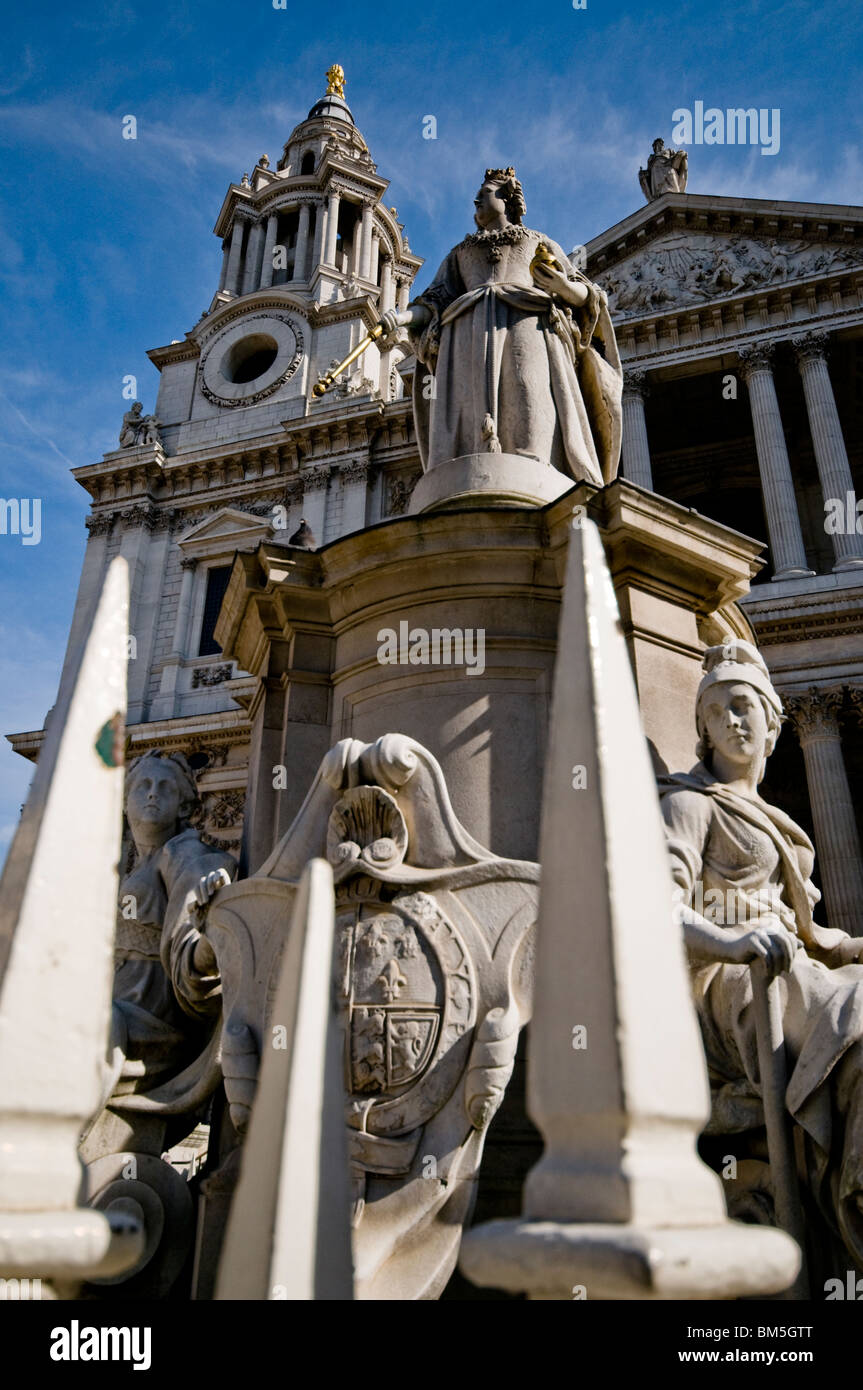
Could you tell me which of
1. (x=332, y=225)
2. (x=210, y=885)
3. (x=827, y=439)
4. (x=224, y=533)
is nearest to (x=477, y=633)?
(x=210, y=885)

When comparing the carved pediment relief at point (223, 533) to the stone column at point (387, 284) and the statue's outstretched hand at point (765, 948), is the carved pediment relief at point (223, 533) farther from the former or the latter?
the statue's outstretched hand at point (765, 948)

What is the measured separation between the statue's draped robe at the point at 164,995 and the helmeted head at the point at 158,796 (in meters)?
0.18

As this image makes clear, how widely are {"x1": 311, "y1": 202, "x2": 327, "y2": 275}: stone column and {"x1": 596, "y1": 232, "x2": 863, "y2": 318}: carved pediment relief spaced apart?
45.3 feet

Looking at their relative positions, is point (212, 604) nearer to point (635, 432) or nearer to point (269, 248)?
point (635, 432)

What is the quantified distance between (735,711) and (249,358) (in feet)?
119

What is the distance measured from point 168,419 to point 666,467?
1756 cm

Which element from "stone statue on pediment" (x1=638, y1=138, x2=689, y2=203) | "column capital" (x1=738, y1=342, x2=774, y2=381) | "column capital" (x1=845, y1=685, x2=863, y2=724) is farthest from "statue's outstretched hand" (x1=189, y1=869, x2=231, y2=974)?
"stone statue on pediment" (x1=638, y1=138, x2=689, y2=203)

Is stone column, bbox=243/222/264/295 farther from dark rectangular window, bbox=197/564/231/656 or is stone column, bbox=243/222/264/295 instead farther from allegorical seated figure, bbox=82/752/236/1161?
allegorical seated figure, bbox=82/752/236/1161

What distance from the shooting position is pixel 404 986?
327cm

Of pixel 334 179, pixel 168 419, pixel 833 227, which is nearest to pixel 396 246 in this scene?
pixel 334 179

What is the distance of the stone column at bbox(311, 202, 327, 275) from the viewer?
39312mm

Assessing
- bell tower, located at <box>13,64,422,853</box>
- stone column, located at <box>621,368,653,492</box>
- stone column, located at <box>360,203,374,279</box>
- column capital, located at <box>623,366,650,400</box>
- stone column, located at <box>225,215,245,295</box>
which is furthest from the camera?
stone column, located at <box>225,215,245,295</box>

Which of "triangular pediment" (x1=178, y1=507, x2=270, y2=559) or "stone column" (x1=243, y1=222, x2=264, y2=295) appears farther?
"stone column" (x1=243, y1=222, x2=264, y2=295)

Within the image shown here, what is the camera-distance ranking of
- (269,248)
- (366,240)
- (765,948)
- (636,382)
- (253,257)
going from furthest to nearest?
(366,240)
(253,257)
(269,248)
(636,382)
(765,948)
